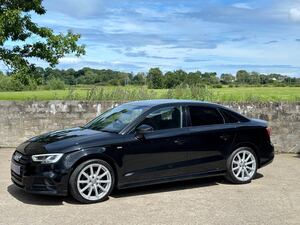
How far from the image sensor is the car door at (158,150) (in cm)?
780

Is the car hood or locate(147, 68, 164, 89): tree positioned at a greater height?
locate(147, 68, 164, 89): tree

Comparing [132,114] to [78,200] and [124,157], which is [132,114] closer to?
[124,157]

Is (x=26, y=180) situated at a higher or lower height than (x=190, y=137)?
lower

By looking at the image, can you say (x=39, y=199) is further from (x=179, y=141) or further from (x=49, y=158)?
(x=179, y=141)

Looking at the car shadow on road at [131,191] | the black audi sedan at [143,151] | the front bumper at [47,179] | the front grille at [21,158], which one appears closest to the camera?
the front bumper at [47,179]

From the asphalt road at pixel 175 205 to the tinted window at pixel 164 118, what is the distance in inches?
42.0

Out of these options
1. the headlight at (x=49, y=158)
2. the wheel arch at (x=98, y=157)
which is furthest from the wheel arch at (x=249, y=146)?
the headlight at (x=49, y=158)

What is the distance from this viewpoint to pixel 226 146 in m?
8.80

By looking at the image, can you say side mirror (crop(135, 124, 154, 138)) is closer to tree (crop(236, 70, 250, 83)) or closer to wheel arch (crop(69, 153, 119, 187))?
wheel arch (crop(69, 153, 119, 187))

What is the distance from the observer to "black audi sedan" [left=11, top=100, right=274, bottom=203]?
24.2 ft

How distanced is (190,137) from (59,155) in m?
2.26

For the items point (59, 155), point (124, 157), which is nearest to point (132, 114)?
point (124, 157)

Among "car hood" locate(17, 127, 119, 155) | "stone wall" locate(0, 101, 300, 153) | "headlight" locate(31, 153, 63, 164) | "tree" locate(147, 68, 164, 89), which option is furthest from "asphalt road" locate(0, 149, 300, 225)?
"tree" locate(147, 68, 164, 89)

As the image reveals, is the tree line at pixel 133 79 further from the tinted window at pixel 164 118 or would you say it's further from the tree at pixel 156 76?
the tinted window at pixel 164 118
